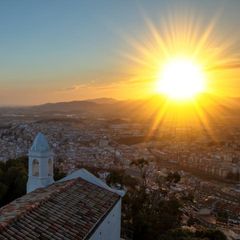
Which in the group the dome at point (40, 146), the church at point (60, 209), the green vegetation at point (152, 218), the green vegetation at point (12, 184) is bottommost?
the green vegetation at point (152, 218)

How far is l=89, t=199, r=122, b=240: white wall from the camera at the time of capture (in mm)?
8414

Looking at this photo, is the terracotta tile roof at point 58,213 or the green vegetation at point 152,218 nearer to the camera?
the terracotta tile roof at point 58,213

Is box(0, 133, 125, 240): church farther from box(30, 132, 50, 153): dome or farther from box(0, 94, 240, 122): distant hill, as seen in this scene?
box(0, 94, 240, 122): distant hill

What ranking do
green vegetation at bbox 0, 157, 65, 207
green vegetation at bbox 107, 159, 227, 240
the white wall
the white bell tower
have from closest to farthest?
the white wall < green vegetation at bbox 107, 159, 227, 240 < the white bell tower < green vegetation at bbox 0, 157, 65, 207

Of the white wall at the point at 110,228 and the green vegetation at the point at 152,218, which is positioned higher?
the white wall at the point at 110,228

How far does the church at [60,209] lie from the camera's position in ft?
22.5

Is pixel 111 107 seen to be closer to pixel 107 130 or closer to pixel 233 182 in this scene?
pixel 107 130

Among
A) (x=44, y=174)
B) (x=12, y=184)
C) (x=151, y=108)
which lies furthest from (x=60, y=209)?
(x=151, y=108)

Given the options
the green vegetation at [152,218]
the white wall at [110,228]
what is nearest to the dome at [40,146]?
the white wall at [110,228]

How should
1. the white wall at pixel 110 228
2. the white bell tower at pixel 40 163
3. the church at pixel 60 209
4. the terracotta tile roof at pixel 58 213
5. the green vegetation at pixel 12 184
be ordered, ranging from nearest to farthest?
the terracotta tile roof at pixel 58 213, the church at pixel 60 209, the white wall at pixel 110 228, the white bell tower at pixel 40 163, the green vegetation at pixel 12 184

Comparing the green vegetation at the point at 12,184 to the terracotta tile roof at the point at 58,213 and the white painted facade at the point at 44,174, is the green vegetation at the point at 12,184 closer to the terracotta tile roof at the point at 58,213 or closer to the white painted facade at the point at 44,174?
the white painted facade at the point at 44,174

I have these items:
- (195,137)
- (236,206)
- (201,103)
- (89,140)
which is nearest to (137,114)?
(201,103)

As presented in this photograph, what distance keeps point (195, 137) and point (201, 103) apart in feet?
46.5

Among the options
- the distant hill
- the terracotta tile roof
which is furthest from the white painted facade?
the distant hill
